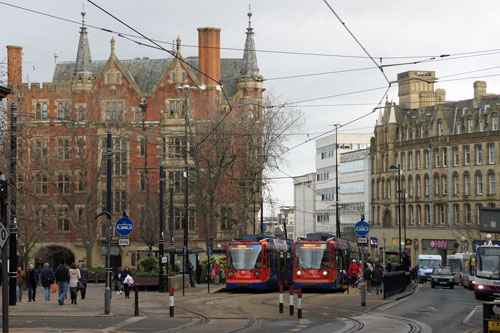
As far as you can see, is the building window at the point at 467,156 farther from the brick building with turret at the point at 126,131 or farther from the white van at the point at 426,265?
the brick building with turret at the point at 126,131

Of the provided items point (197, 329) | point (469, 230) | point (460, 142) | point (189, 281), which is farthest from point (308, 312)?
point (460, 142)

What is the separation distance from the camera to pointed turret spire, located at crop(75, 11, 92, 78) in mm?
79812

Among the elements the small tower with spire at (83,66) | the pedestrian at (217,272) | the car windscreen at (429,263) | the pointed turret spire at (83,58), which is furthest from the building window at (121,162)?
the car windscreen at (429,263)

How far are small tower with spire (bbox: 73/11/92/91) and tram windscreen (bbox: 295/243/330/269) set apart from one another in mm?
39182

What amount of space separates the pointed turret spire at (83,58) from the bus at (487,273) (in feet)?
153

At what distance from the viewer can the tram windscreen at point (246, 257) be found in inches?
1718

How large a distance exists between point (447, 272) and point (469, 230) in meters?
26.2

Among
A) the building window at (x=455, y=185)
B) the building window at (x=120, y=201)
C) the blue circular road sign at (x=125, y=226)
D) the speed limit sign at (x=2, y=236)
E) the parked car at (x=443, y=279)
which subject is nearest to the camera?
the speed limit sign at (x=2, y=236)

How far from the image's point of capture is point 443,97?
103 meters

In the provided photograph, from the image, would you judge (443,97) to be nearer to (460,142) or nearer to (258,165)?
(460,142)

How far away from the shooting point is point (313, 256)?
44062 mm

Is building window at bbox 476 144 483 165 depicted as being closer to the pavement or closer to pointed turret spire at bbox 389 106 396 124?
pointed turret spire at bbox 389 106 396 124

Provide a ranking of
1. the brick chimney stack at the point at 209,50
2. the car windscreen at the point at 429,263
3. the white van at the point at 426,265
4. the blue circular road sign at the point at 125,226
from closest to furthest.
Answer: the blue circular road sign at the point at 125,226 < the brick chimney stack at the point at 209,50 < the car windscreen at the point at 429,263 < the white van at the point at 426,265

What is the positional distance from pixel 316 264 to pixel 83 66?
137ft
